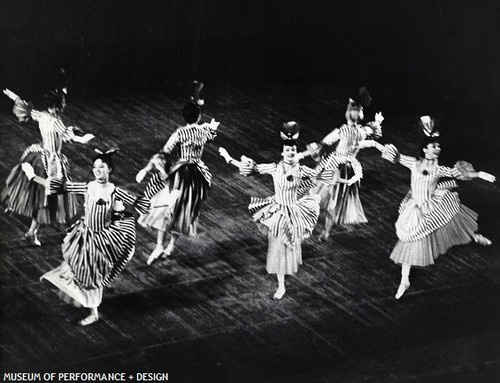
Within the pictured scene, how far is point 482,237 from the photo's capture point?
11562 mm

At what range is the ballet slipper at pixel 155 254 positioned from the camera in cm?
1134

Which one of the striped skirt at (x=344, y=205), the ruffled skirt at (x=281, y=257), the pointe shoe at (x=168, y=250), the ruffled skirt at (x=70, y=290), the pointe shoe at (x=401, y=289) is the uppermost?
the striped skirt at (x=344, y=205)

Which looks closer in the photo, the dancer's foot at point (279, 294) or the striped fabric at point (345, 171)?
the dancer's foot at point (279, 294)

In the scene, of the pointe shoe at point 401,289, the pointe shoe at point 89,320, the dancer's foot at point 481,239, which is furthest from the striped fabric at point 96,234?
the dancer's foot at point 481,239

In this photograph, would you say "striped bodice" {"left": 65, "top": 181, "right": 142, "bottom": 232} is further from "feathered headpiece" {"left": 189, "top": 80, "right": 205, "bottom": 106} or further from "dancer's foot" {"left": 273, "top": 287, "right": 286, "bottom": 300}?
"dancer's foot" {"left": 273, "top": 287, "right": 286, "bottom": 300}

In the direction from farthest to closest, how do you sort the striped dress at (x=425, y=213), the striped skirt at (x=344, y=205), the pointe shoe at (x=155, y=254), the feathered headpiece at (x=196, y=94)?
the striped skirt at (x=344, y=205), the pointe shoe at (x=155, y=254), the feathered headpiece at (x=196, y=94), the striped dress at (x=425, y=213)

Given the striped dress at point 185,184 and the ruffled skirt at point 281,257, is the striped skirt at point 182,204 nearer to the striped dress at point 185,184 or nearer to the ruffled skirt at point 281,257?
the striped dress at point 185,184

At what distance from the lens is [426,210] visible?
36.1 feet

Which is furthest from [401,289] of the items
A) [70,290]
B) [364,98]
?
[70,290]

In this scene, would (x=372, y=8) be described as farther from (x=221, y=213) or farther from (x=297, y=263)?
(x=297, y=263)

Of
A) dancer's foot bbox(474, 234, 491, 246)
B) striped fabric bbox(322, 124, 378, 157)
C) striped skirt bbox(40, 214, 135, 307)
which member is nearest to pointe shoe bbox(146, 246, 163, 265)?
striped skirt bbox(40, 214, 135, 307)

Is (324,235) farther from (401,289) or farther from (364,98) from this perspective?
(364,98)

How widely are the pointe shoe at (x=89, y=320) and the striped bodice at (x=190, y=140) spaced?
150cm

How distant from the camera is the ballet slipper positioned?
11.3 metres
